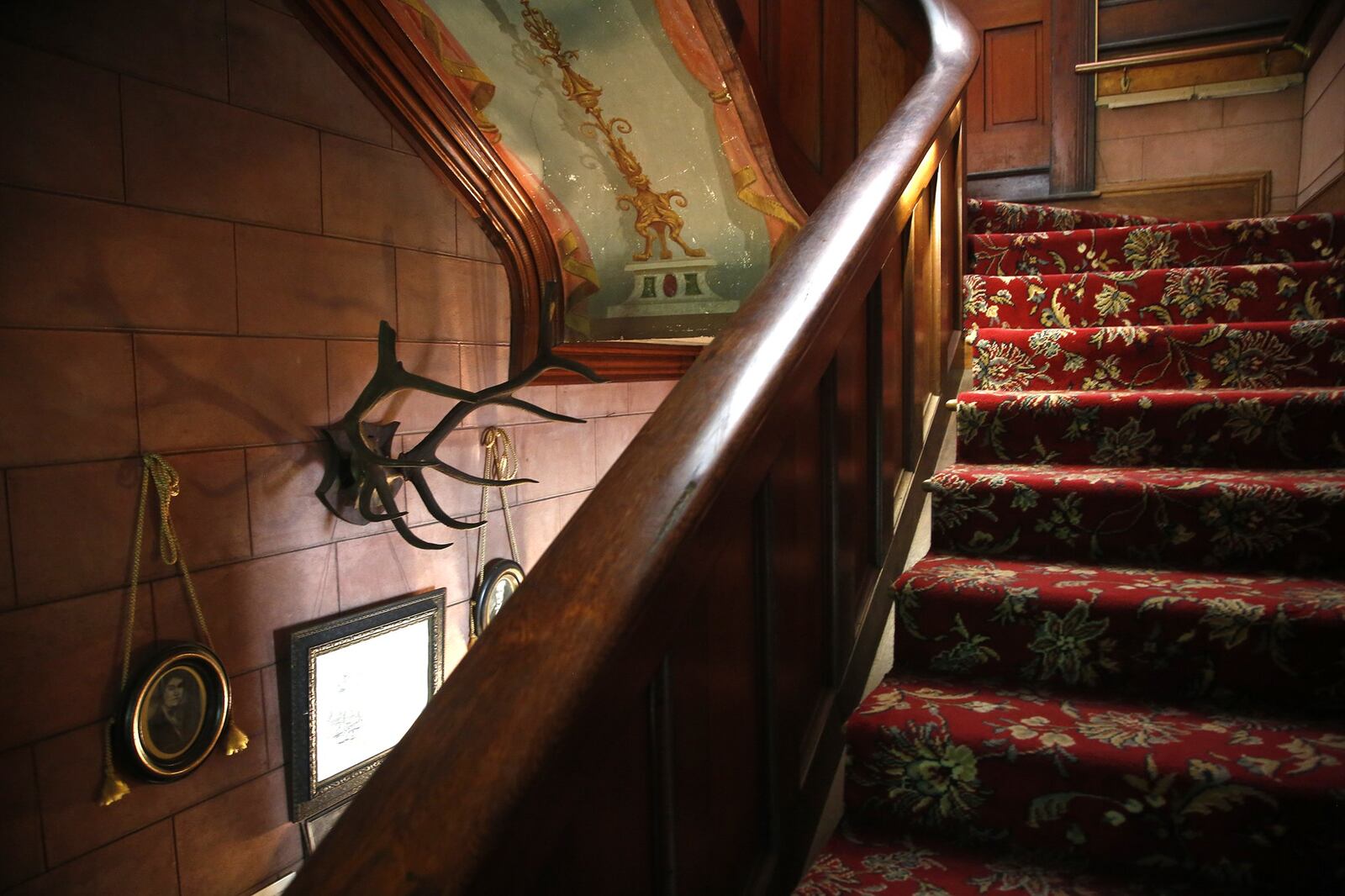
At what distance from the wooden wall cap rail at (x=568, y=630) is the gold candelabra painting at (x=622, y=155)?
2.06 meters

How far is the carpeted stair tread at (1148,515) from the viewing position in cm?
129

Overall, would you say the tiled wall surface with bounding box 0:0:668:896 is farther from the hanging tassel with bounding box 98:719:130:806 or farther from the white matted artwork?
the white matted artwork

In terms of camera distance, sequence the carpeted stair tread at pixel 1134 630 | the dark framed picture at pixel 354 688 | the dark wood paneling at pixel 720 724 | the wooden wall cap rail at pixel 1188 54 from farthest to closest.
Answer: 1. the wooden wall cap rail at pixel 1188 54
2. the dark framed picture at pixel 354 688
3. the carpeted stair tread at pixel 1134 630
4. the dark wood paneling at pixel 720 724

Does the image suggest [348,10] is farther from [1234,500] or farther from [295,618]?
[1234,500]

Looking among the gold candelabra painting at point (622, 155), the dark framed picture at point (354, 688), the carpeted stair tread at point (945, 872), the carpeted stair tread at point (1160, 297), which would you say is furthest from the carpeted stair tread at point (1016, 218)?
the dark framed picture at point (354, 688)

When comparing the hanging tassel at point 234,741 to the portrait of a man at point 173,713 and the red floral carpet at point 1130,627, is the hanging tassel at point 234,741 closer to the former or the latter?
the portrait of a man at point 173,713

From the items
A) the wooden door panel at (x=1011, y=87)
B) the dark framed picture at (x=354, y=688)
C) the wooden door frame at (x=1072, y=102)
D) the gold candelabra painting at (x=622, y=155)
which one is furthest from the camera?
the wooden door panel at (x=1011, y=87)

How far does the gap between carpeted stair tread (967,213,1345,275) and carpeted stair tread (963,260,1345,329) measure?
0.60 feet

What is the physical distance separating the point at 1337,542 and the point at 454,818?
1360 mm

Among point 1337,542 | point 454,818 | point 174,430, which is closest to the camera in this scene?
point 454,818

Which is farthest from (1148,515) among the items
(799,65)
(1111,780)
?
(799,65)

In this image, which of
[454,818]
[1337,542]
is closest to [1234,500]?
[1337,542]

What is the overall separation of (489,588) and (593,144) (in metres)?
1.64

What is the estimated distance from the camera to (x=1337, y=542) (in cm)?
128
